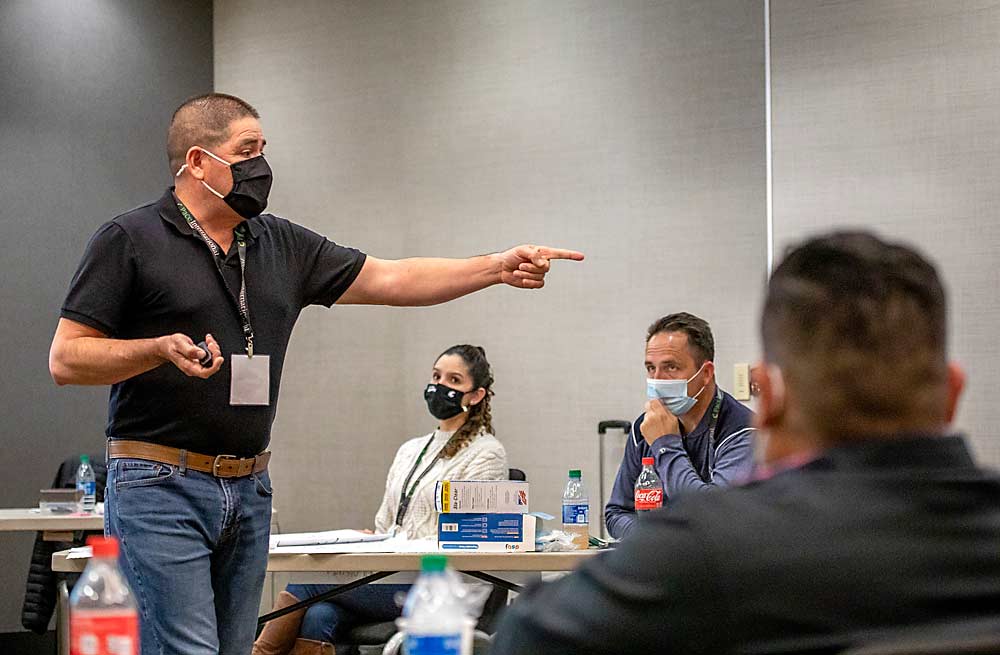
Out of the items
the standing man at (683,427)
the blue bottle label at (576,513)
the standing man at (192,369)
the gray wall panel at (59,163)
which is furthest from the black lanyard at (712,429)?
the gray wall panel at (59,163)

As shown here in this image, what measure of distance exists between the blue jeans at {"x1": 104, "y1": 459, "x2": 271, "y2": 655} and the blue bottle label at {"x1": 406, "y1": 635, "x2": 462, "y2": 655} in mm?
1166

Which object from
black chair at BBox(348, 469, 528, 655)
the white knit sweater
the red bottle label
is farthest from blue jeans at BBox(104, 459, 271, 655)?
the white knit sweater

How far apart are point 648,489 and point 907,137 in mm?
1649

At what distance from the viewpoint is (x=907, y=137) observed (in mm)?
4008

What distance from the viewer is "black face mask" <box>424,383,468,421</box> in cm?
462

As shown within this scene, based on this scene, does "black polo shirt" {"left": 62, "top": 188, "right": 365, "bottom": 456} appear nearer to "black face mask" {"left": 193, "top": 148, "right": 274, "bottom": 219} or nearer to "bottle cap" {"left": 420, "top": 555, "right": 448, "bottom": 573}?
"black face mask" {"left": 193, "top": 148, "right": 274, "bottom": 219}

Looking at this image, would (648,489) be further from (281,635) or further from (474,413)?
(281,635)

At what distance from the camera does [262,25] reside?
6078 millimetres

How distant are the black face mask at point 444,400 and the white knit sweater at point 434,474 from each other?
0.39 ft

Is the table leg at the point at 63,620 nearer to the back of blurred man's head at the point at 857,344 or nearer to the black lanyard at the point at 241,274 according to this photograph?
the black lanyard at the point at 241,274

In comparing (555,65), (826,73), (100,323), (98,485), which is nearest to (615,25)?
(555,65)

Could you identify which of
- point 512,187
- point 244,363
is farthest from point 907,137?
point 244,363

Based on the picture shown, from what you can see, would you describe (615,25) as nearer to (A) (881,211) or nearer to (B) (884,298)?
(A) (881,211)

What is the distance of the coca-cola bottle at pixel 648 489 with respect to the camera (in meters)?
3.40
